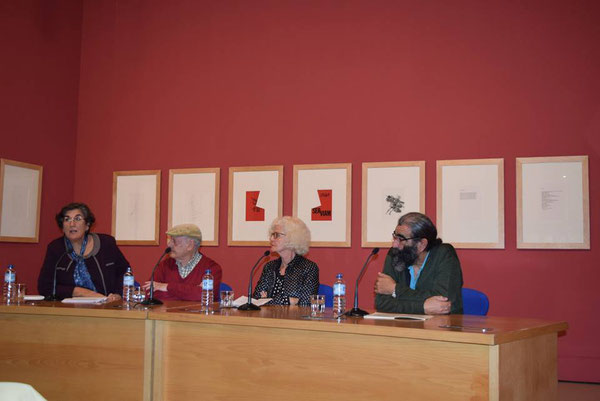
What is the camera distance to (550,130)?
495 centimetres

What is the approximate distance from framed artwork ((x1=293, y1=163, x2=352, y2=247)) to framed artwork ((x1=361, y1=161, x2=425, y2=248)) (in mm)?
161

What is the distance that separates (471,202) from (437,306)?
6.54ft

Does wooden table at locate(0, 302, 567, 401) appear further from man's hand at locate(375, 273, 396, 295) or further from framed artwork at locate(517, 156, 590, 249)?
framed artwork at locate(517, 156, 590, 249)

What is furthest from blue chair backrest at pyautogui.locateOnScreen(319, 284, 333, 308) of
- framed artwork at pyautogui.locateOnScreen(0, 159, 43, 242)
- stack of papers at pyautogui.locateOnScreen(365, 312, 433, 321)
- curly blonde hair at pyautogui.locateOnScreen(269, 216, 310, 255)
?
framed artwork at pyautogui.locateOnScreen(0, 159, 43, 242)

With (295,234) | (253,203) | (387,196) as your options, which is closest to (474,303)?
(295,234)

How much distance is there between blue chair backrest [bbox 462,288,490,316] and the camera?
12.1 ft

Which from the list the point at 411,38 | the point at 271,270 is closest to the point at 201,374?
the point at 271,270

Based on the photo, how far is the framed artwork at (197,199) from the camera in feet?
19.1

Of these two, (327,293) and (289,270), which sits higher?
(289,270)

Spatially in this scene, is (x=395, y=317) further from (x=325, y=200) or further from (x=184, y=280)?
(x=325, y=200)

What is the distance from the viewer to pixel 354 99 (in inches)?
217

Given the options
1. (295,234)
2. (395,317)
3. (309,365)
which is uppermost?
(295,234)

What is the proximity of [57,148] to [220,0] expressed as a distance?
217 cm

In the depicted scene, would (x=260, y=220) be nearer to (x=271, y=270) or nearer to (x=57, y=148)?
(x=271, y=270)
